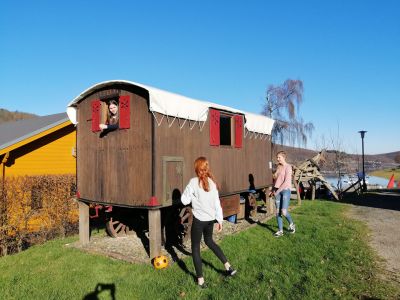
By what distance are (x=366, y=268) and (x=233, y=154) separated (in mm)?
5005

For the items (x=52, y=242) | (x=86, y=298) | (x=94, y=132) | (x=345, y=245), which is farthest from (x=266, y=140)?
(x=86, y=298)

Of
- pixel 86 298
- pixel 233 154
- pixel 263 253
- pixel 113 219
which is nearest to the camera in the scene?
pixel 86 298

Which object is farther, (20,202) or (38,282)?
(20,202)

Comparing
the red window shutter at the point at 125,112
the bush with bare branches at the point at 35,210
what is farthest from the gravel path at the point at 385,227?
the bush with bare branches at the point at 35,210

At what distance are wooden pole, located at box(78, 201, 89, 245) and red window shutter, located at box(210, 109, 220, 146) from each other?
3845 millimetres

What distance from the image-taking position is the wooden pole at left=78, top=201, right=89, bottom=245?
8.54m

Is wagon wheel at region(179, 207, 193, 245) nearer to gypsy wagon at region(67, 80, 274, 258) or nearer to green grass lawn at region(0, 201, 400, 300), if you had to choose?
gypsy wagon at region(67, 80, 274, 258)

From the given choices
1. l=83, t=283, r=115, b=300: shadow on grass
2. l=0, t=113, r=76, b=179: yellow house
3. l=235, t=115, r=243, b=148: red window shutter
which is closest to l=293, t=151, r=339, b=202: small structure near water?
l=235, t=115, r=243, b=148: red window shutter

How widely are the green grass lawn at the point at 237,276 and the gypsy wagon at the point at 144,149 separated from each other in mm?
1195

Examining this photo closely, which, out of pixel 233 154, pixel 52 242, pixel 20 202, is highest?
pixel 233 154

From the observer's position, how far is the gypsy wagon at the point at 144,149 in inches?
276

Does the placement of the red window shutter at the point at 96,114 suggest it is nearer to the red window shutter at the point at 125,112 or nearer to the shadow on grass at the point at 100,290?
the red window shutter at the point at 125,112

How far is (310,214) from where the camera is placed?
12000 millimetres

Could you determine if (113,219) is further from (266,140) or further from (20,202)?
(266,140)
